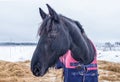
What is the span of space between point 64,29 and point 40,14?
25cm

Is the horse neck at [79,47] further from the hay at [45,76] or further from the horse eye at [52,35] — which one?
the hay at [45,76]

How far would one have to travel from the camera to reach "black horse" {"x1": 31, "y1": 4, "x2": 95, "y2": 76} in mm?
2395

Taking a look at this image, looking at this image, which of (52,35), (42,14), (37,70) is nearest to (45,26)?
(52,35)

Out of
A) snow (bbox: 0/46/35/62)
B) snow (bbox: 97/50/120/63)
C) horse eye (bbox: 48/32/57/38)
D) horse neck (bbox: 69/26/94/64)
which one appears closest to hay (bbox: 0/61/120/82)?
horse neck (bbox: 69/26/94/64)

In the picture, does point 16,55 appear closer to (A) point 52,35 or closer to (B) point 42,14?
(B) point 42,14

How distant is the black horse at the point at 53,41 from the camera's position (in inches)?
94.3

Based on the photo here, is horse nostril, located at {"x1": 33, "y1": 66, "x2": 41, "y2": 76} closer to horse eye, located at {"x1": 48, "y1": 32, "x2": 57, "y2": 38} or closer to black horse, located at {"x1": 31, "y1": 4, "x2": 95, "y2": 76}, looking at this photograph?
black horse, located at {"x1": 31, "y1": 4, "x2": 95, "y2": 76}

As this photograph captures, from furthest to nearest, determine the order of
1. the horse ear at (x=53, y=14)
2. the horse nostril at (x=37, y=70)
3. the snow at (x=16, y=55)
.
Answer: the snow at (x=16, y=55) < the horse ear at (x=53, y=14) < the horse nostril at (x=37, y=70)

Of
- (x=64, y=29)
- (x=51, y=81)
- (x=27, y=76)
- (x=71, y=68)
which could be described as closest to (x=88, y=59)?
(x=71, y=68)

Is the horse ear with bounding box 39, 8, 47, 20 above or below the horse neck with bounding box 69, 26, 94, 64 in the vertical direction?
above

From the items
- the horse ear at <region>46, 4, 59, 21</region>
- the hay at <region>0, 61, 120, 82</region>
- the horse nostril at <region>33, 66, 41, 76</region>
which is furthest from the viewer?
the hay at <region>0, 61, 120, 82</region>

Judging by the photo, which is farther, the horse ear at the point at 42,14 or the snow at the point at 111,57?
the snow at the point at 111,57

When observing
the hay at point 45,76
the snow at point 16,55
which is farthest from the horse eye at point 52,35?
the snow at point 16,55

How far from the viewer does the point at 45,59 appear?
8.00ft
